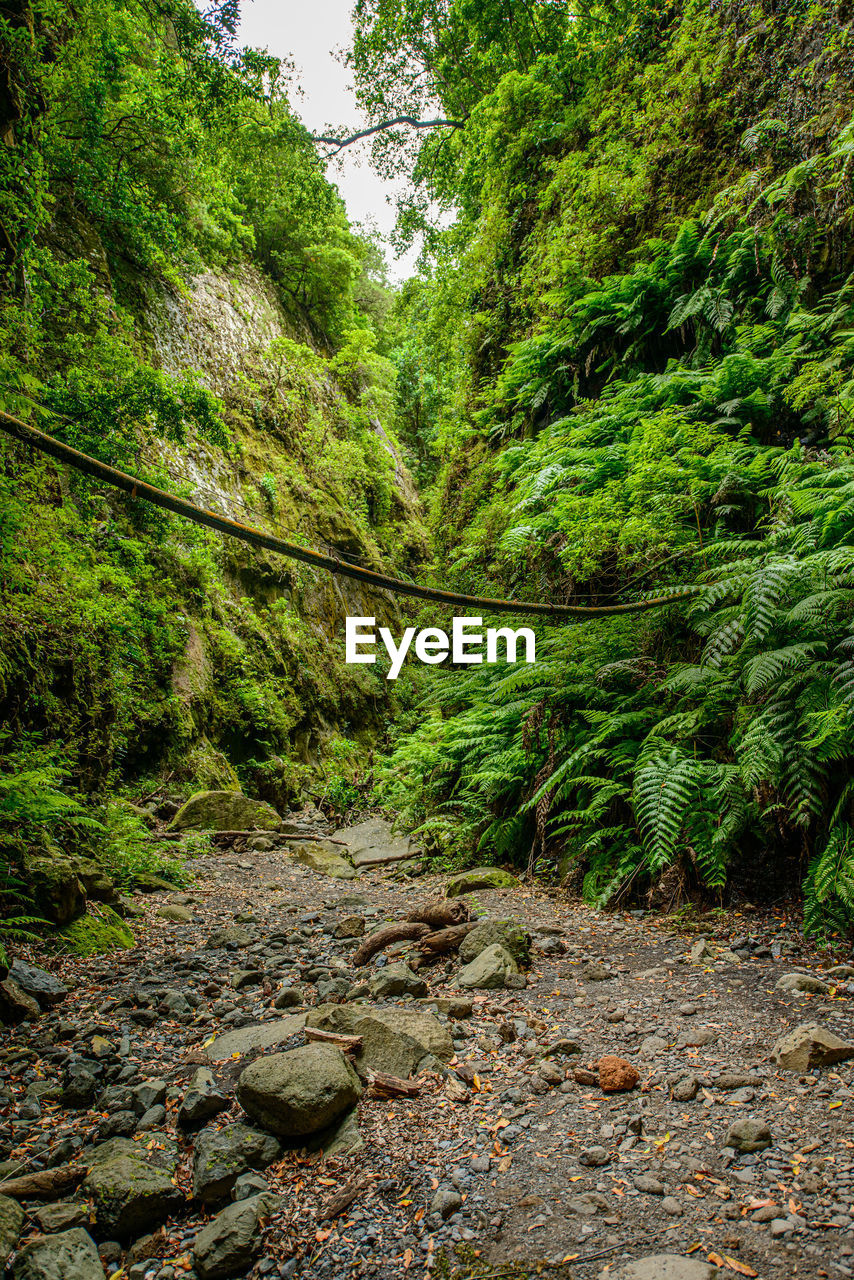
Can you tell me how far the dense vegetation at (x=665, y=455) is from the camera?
320 cm

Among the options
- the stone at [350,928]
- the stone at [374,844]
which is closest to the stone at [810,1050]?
the stone at [350,928]

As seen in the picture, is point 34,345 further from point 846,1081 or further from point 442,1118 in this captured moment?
point 846,1081

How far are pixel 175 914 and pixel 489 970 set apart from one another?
2389 mm

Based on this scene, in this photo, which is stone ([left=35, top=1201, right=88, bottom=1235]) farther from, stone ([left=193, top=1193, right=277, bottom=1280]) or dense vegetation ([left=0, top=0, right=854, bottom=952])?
dense vegetation ([left=0, top=0, right=854, bottom=952])

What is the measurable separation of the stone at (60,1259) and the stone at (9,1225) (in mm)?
41

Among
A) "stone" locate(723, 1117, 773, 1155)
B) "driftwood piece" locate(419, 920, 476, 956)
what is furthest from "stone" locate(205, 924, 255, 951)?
"stone" locate(723, 1117, 773, 1155)

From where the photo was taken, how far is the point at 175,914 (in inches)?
159

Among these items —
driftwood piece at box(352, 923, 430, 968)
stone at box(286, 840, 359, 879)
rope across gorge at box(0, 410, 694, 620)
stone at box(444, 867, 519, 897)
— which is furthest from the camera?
stone at box(286, 840, 359, 879)

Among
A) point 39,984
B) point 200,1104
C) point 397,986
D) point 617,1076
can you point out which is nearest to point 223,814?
point 39,984

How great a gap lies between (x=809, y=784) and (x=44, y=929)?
395cm

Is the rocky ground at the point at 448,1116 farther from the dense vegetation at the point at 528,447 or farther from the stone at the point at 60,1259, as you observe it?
the dense vegetation at the point at 528,447

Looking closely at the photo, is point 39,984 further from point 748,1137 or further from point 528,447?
point 528,447

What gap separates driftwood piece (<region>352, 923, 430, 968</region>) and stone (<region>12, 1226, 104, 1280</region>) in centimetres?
192

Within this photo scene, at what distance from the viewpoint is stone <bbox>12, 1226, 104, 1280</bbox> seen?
53.4 inches
